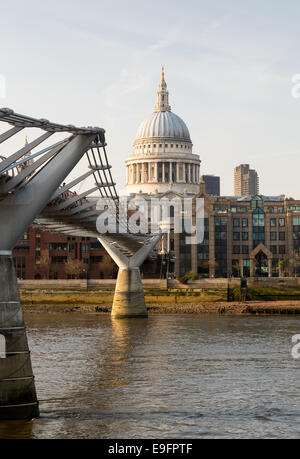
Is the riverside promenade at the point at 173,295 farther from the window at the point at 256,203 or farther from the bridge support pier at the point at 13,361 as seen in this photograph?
the bridge support pier at the point at 13,361

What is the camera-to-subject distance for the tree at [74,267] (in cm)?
11341

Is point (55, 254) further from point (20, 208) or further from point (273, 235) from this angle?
point (20, 208)

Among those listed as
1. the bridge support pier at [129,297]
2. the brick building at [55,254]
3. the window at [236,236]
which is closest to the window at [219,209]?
the window at [236,236]

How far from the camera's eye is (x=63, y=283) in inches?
3792

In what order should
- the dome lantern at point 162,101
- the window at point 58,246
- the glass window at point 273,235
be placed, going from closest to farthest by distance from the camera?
the window at point 58,246, the glass window at point 273,235, the dome lantern at point 162,101

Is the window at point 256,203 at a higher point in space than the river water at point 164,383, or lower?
higher

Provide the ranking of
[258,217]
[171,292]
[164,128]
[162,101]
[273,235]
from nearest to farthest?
[171,292] → [273,235] → [258,217] → [164,128] → [162,101]

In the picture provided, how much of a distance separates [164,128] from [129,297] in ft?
368

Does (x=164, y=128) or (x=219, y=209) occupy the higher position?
(x=164, y=128)

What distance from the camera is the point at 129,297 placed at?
7412cm

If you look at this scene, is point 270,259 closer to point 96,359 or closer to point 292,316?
point 292,316

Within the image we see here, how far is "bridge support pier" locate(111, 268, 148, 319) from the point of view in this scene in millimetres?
73438

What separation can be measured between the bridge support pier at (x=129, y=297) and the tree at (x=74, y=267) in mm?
38730

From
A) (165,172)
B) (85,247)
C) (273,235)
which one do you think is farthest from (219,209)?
(165,172)
